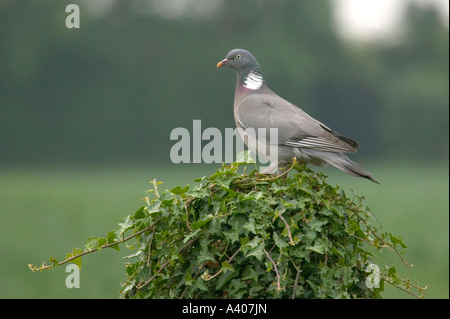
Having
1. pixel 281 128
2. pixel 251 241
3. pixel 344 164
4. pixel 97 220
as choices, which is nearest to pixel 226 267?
pixel 251 241

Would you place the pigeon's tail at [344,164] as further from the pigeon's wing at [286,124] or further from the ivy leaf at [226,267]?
the ivy leaf at [226,267]

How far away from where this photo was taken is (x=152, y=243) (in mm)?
4008

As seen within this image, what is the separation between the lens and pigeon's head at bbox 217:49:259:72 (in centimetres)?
666

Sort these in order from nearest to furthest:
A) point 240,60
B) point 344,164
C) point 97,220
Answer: point 344,164, point 240,60, point 97,220

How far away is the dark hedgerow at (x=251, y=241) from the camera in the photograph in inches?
146

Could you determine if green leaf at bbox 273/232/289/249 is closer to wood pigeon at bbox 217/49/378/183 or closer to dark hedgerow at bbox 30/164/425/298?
dark hedgerow at bbox 30/164/425/298

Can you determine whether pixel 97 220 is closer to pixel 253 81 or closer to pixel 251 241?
pixel 253 81

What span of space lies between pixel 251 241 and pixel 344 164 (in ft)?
6.49

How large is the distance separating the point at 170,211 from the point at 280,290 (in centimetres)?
79

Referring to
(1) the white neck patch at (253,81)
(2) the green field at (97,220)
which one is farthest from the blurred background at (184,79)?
(1) the white neck patch at (253,81)

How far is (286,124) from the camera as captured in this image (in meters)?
6.09

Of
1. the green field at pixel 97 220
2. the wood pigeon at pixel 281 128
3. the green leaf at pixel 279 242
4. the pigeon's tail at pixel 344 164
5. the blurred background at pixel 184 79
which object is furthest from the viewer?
the blurred background at pixel 184 79

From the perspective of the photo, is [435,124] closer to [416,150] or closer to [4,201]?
[416,150]

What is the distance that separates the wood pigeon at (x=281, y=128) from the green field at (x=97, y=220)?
6.73m
